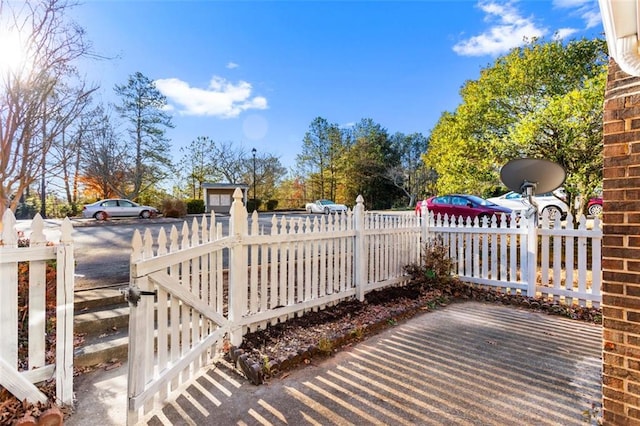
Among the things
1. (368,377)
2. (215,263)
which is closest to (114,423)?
(215,263)

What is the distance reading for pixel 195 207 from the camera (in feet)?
76.3

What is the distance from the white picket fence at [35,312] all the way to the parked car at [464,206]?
977 cm

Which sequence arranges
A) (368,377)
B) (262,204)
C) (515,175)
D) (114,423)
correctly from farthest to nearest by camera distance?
(262,204)
(515,175)
(368,377)
(114,423)

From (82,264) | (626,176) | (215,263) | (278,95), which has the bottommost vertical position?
(82,264)

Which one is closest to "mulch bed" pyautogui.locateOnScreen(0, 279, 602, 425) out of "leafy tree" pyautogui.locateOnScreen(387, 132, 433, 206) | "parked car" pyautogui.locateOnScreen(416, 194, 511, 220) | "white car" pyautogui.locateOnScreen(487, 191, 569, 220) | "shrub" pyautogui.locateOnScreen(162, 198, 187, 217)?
"parked car" pyautogui.locateOnScreen(416, 194, 511, 220)

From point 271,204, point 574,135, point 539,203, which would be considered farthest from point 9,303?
point 271,204

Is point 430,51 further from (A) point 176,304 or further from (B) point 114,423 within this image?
(B) point 114,423

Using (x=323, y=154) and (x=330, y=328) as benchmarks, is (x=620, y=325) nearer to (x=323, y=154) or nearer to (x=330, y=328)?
(x=330, y=328)

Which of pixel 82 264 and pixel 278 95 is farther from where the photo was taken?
pixel 278 95

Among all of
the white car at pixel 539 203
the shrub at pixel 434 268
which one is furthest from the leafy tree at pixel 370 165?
the shrub at pixel 434 268

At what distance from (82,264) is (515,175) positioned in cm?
778

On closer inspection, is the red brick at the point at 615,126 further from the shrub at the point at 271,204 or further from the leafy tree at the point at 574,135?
the shrub at the point at 271,204

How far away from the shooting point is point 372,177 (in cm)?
3164

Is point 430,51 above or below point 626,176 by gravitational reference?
above
